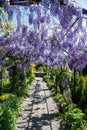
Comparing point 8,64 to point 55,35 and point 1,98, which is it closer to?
point 1,98

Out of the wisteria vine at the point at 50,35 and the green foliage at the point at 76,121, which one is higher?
the wisteria vine at the point at 50,35

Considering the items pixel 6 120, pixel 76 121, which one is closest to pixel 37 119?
pixel 6 120

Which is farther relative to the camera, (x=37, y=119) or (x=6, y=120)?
(x=37, y=119)

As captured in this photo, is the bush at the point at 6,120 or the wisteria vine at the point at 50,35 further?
the bush at the point at 6,120

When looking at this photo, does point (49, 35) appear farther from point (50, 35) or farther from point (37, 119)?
point (37, 119)

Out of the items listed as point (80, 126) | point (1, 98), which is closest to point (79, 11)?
point (80, 126)

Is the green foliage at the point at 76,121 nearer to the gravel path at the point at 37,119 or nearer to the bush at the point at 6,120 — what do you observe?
the gravel path at the point at 37,119

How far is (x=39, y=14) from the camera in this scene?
6.51 metres

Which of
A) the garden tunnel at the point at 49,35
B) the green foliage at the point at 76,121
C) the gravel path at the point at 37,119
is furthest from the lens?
the gravel path at the point at 37,119

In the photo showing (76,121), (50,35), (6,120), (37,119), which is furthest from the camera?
(37,119)

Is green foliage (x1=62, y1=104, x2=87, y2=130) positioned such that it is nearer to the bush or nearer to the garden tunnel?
the garden tunnel

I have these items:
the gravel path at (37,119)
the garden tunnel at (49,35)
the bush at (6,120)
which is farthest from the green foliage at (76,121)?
the bush at (6,120)

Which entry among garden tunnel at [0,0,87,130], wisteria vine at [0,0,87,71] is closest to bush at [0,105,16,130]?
garden tunnel at [0,0,87,130]

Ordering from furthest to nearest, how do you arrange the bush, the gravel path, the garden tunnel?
the gravel path → the bush → the garden tunnel
